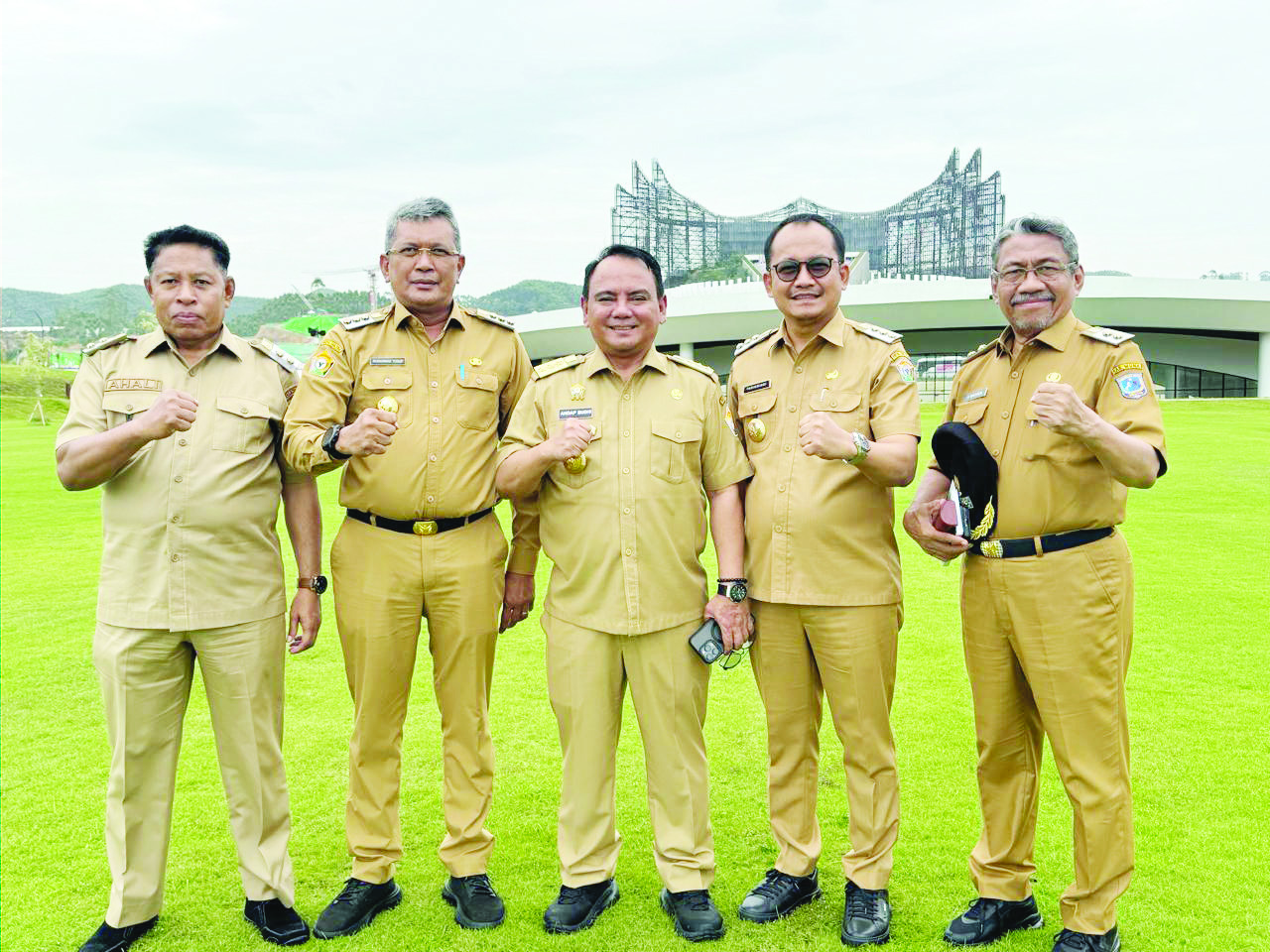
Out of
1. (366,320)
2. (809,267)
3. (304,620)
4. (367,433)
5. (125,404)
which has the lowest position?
(304,620)

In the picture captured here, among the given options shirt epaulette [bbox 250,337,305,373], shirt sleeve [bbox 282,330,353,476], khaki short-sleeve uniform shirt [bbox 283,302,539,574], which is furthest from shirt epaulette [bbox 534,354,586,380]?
shirt epaulette [bbox 250,337,305,373]

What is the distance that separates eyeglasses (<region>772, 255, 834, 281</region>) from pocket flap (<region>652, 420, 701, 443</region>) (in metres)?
0.55

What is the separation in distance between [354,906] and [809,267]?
248cm

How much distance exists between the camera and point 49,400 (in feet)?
118

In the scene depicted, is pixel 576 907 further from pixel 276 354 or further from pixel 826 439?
pixel 276 354

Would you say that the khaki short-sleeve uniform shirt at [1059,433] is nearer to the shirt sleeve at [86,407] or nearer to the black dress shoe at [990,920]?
the black dress shoe at [990,920]

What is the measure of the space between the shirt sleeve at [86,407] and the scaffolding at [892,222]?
6032 cm

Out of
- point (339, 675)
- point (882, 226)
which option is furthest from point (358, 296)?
point (339, 675)

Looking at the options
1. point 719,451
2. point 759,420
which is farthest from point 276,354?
point 759,420

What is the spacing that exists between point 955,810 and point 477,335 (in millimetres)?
2606

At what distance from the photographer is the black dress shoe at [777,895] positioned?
10.0 ft

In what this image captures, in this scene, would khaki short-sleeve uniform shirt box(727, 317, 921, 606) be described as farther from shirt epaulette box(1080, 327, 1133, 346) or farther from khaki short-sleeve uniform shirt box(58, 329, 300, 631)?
khaki short-sleeve uniform shirt box(58, 329, 300, 631)

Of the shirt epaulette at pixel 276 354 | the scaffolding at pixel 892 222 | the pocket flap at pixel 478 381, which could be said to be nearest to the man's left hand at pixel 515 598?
the pocket flap at pixel 478 381

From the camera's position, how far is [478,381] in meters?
3.25
